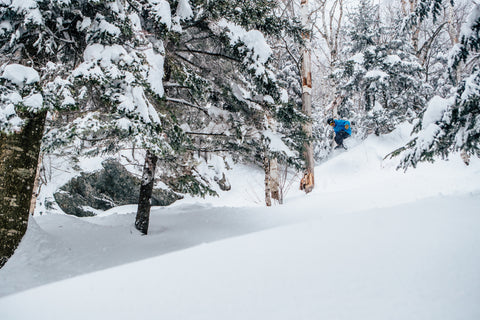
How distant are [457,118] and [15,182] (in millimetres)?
6542

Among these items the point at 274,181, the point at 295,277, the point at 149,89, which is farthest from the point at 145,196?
the point at 295,277

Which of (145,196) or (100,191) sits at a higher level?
(100,191)

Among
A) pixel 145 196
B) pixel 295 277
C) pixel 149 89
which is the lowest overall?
pixel 295 277

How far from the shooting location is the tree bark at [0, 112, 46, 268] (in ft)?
13.1

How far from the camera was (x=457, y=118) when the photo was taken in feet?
13.6

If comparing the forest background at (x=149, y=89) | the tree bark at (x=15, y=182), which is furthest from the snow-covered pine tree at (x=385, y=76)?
the tree bark at (x=15, y=182)

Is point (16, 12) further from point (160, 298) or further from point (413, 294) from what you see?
point (413, 294)

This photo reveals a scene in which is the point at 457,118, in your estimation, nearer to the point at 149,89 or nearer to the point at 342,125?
the point at 149,89

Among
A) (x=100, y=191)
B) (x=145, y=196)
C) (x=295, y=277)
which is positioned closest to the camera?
(x=295, y=277)

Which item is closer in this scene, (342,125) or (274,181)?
(274,181)

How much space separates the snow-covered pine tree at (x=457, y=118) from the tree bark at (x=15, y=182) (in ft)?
19.1

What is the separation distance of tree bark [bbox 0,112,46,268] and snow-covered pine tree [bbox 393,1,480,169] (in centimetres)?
581

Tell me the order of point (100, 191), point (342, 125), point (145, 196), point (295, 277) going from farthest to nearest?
point (100, 191) < point (342, 125) < point (145, 196) < point (295, 277)

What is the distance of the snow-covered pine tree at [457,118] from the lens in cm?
401
